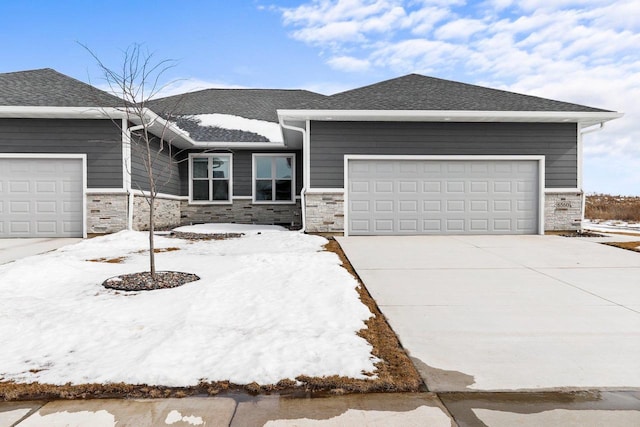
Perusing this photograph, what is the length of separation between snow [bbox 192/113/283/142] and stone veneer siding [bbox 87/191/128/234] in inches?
237

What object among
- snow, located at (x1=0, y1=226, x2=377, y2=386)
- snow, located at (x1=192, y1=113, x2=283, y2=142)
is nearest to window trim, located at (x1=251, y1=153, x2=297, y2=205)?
snow, located at (x1=192, y1=113, x2=283, y2=142)

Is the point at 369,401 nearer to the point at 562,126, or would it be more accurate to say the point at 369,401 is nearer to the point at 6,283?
the point at 6,283

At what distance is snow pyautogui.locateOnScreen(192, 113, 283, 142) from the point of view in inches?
607

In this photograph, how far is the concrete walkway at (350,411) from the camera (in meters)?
2.07

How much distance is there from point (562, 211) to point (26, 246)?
45.9ft

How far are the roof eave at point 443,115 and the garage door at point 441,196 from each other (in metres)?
1.19

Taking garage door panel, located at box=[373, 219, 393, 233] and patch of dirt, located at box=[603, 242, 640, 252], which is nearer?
patch of dirt, located at box=[603, 242, 640, 252]

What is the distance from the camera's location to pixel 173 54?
26.7 feet

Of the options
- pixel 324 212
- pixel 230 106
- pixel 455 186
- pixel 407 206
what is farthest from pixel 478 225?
pixel 230 106

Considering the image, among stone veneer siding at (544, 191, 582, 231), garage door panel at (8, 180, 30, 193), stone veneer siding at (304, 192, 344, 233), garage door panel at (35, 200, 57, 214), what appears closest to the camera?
garage door panel at (8, 180, 30, 193)

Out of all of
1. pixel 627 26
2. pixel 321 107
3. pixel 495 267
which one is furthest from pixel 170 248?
pixel 627 26

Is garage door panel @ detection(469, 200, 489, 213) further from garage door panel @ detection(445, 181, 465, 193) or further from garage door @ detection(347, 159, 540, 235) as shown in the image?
garage door panel @ detection(445, 181, 465, 193)

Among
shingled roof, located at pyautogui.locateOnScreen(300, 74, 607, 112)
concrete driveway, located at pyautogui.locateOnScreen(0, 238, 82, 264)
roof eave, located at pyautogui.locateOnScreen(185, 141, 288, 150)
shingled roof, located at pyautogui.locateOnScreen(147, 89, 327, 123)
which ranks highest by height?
shingled roof, located at pyautogui.locateOnScreen(147, 89, 327, 123)

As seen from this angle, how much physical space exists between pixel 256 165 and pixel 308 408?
1353cm
